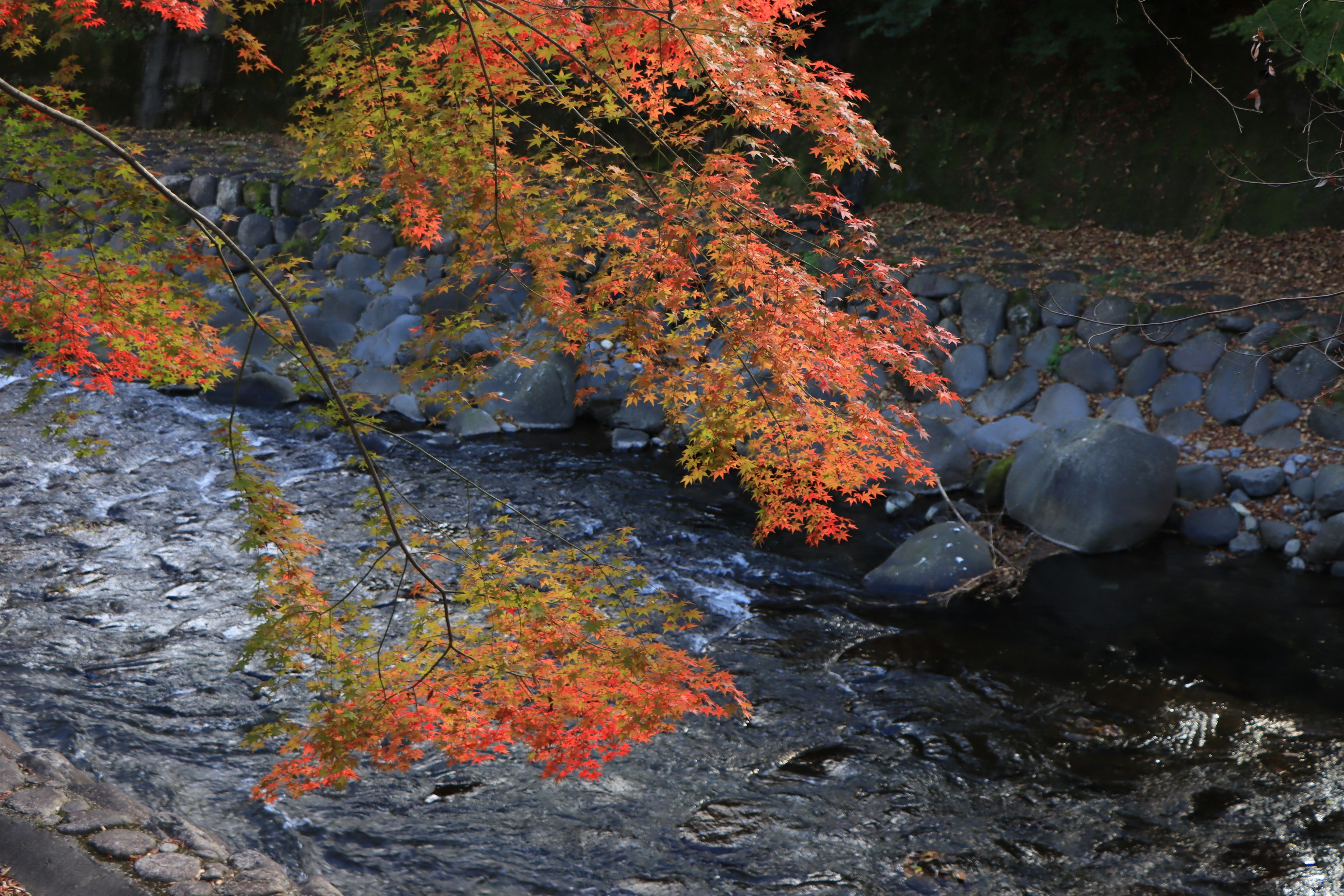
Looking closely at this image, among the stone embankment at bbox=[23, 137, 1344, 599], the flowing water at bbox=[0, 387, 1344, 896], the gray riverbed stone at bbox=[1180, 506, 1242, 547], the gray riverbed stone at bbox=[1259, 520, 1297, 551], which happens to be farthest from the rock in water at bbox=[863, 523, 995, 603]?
the gray riverbed stone at bbox=[1259, 520, 1297, 551]

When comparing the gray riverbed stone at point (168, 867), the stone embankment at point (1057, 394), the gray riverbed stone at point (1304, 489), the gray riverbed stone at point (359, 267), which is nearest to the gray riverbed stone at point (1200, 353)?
the stone embankment at point (1057, 394)

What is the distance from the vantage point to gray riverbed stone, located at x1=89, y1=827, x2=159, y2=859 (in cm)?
349

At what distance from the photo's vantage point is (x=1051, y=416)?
10469 mm

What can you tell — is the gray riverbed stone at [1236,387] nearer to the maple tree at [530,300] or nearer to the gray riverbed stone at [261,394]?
the maple tree at [530,300]

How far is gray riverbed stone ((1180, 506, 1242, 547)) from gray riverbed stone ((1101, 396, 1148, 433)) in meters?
1.28

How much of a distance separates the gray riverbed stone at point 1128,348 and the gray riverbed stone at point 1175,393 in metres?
0.44

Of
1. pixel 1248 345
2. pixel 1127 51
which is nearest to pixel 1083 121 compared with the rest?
pixel 1127 51

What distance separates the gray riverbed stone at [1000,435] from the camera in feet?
33.6

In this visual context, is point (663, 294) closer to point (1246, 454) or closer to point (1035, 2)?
point (1246, 454)

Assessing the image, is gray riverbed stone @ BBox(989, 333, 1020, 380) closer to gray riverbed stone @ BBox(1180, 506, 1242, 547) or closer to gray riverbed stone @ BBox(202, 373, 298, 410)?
gray riverbed stone @ BBox(1180, 506, 1242, 547)

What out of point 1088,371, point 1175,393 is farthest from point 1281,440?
point 1088,371

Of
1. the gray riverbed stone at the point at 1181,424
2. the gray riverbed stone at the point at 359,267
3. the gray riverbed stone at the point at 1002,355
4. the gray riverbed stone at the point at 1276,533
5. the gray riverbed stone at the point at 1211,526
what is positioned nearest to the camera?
the gray riverbed stone at the point at 1276,533

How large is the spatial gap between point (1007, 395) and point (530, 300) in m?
8.03

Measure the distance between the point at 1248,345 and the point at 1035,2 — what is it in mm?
6183
